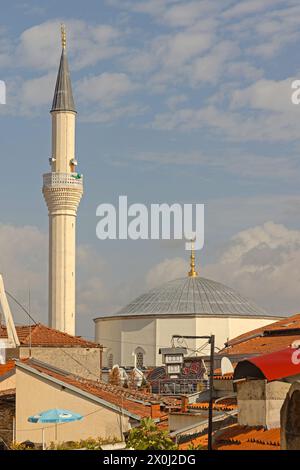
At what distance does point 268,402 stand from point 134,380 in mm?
24732

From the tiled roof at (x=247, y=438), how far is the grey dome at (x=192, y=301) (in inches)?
1660

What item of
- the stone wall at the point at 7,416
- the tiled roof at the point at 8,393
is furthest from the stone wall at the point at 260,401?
the tiled roof at the point at 8,393

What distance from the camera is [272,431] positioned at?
1472 cm

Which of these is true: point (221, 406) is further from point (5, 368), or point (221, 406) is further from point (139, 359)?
point (139, 359)

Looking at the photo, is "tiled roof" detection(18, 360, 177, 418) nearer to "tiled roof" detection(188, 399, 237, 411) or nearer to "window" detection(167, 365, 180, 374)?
"tiled roof" detection(188, 399, 237, 411)

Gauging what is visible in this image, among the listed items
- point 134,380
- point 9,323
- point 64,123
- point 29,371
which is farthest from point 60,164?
point 29,371

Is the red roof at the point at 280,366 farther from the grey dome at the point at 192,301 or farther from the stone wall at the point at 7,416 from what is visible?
the grey dome at the point at 192,301

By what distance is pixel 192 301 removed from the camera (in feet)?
201

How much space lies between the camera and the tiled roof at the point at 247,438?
45.7ft

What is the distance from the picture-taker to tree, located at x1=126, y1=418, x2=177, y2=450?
1338cm
